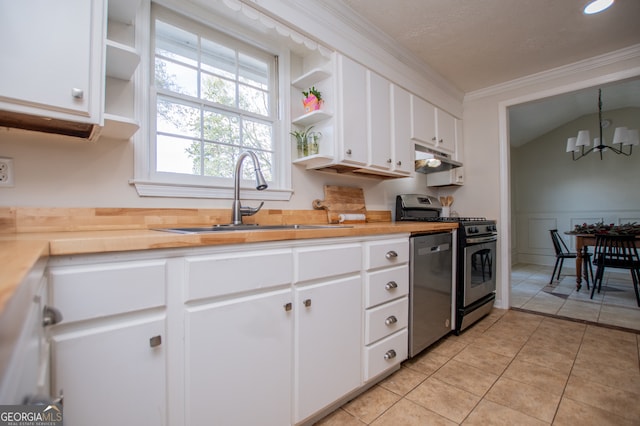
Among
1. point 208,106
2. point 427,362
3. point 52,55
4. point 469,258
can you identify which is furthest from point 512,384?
point 52,55

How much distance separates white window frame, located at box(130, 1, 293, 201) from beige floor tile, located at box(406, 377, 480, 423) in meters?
1.41

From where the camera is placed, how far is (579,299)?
11.4 ft

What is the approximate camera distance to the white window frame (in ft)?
4.82

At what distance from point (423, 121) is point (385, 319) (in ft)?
6.26

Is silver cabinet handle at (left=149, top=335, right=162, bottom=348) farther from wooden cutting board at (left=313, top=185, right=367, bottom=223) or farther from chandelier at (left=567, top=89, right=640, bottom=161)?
chandelier at (left=567, top=89, right=640, bottom=161)

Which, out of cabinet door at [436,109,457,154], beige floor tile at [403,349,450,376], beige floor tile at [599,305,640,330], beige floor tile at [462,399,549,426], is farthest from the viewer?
cabinet door at [436,109,457,154]

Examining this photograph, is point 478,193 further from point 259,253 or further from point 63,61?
point 63,61

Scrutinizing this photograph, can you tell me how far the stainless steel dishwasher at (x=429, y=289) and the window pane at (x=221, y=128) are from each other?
1.31m

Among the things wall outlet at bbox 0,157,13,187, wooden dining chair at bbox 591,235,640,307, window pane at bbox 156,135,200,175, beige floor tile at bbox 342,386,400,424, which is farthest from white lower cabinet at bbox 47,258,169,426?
wooden dining chair at bbox 591,235,640,307

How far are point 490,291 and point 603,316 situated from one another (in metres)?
1.12

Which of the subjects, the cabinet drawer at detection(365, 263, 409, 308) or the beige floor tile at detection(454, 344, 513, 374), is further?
the beige floor tile at detection(454, 344, 513, 374)

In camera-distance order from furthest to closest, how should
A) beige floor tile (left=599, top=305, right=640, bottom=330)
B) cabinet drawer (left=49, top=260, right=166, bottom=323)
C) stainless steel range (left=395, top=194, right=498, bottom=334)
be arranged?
beige floor tile (left=599, top=305, right=640, bottom=330)
stainless steel range (left=395, top=194, right=498, bottom=334)
cabinet drawer (left=49, top=260, right=166, bottom=323)

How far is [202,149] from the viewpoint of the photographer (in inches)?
68.3

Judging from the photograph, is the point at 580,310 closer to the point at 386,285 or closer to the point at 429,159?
the point at 429,159
